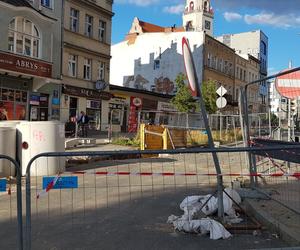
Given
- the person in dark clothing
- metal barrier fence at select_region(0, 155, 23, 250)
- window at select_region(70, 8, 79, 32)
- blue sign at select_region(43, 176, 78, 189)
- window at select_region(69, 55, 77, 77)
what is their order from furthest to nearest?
window at select_region(70, 8, 79, 32) → window at select_region(69, 55, 77, 77) → the person in dark clothing → blue sign at select_region(43, 176, 78, 189) → metal barrier fence at select_region(0, 155, 23, 250)

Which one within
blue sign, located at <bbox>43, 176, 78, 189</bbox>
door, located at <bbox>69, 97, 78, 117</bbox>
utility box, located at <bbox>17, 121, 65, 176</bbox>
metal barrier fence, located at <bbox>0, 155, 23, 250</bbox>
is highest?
door, located at <bbox>69, 97, 78, 117</bbox>

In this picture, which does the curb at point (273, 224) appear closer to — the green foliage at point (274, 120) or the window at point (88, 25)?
the green foliage at point (274, 120)

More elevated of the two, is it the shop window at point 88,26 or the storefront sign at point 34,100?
the shop window at point 88,26

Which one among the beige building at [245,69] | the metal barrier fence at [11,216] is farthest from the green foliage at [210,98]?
the metal barrier fence at [11,216]

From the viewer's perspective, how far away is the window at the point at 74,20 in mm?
34219

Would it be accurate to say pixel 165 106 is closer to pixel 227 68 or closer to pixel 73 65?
pixel 73 65

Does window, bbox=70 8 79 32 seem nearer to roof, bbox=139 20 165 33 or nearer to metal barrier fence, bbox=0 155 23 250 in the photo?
metal barrier fence, bbox=0 155 23 250

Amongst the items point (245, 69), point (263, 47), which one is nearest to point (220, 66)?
point (245, 69)

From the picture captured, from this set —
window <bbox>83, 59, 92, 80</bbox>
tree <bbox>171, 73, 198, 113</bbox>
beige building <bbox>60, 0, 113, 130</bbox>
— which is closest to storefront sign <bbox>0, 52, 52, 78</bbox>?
beige building <bbox>60, 0, 113, 130</bbox>

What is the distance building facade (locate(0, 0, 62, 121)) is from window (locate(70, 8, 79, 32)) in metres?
1.91

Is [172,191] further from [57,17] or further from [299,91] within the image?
[57,17]

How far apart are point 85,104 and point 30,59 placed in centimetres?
771

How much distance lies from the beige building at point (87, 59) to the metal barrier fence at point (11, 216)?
24.1 meters

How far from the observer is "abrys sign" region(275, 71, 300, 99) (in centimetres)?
1189
